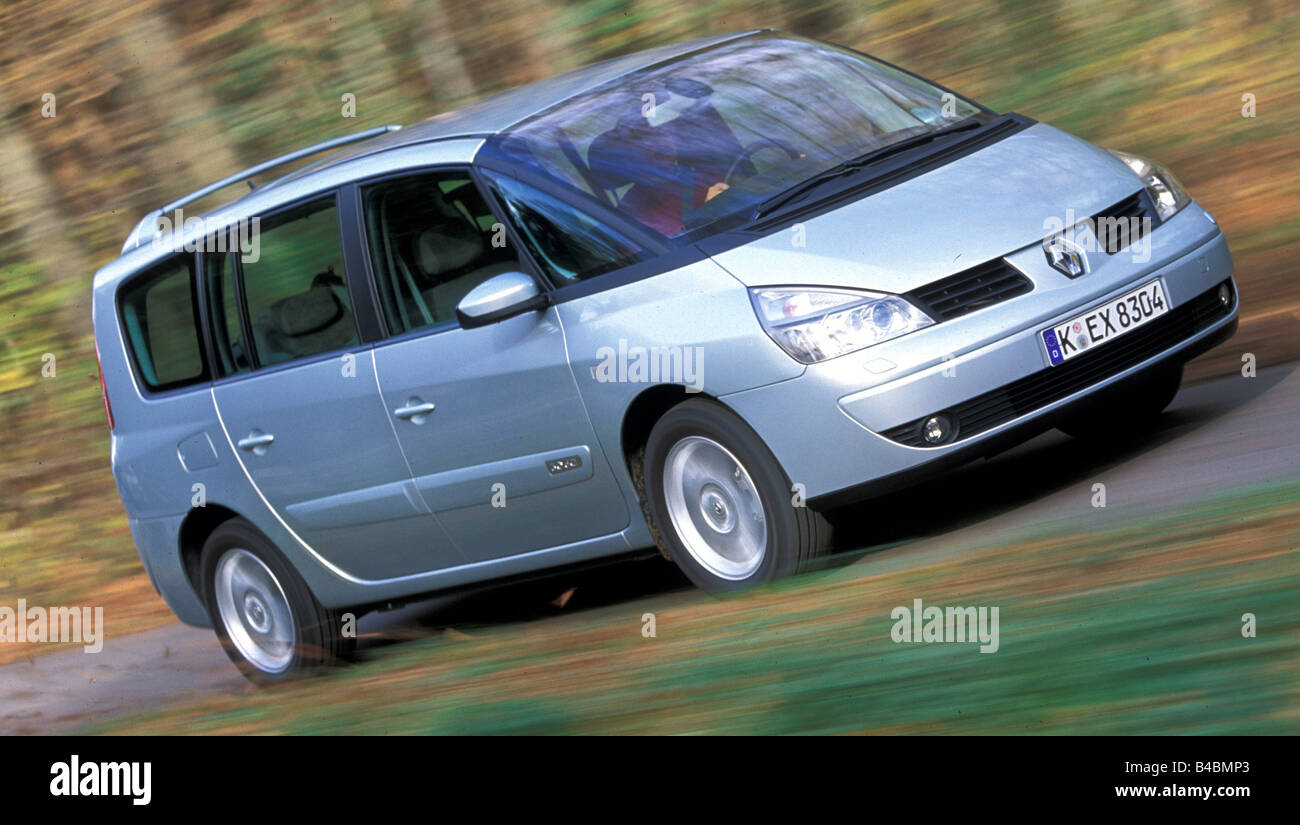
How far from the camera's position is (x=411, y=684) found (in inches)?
230

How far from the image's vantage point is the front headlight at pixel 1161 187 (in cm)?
610

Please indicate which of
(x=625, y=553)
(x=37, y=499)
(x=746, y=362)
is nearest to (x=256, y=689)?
(x=625, y=553)

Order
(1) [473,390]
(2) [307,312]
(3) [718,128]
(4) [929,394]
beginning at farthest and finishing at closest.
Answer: (2) [307,312]
(3) [718,128]
(1) [473,390]
(4) [929,394]

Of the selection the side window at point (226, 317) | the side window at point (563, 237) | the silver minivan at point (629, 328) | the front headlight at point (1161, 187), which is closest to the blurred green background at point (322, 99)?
the front headlight at point (1161, 187)

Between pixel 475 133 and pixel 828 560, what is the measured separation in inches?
86.5

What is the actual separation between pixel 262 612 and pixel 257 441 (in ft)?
3.05

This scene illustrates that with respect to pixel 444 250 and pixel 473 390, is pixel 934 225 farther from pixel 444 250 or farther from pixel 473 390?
pixel 444 250

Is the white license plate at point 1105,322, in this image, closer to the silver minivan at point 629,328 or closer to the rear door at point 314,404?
the silver minivan at point 629,328

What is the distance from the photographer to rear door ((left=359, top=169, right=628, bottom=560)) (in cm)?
609

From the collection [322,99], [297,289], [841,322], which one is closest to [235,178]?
[297,289]

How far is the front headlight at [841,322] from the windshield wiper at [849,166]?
0.55m

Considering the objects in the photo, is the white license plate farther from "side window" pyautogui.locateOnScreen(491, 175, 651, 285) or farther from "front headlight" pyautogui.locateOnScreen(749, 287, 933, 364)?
"side window" pyautogui.locateOnScreen(491, 175, 651, 285)

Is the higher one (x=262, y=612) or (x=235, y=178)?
(x=235, y=178)

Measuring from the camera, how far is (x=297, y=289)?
23.1 feet
